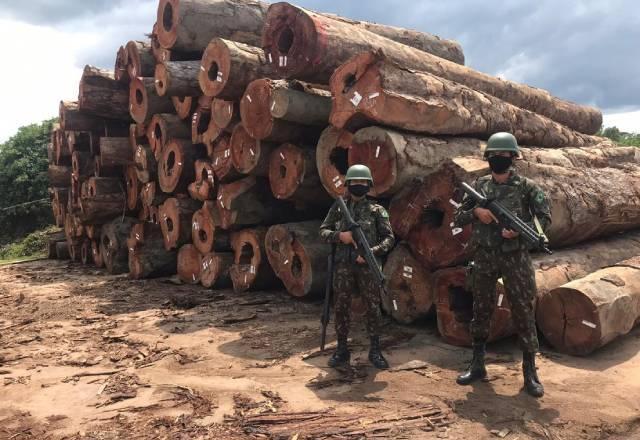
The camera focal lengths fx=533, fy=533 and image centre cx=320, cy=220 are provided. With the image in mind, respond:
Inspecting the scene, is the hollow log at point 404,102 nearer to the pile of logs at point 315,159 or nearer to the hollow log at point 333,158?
the pile of logs at point 315,159

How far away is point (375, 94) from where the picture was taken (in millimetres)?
5664

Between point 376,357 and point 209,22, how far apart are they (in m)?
6.30

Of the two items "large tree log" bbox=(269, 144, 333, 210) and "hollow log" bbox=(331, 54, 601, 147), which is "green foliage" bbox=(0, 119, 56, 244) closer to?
"large tree log" bbox=(269, 144, 333, 210)

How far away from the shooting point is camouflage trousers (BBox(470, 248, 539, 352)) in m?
4.30

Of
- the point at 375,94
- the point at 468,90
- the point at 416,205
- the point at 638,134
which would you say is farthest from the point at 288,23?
the point at 638,134

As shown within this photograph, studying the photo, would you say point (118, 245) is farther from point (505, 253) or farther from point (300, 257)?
point (505, 253)

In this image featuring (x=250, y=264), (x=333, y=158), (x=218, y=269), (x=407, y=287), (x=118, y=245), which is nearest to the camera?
(x=407, y=287)

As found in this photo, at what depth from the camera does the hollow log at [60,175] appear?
13.4 meters

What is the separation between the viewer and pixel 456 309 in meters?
5.32

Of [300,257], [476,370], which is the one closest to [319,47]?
[300,257]

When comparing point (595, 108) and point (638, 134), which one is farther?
point (638, 134)

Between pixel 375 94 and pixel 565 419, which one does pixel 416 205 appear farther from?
pixel 565 419

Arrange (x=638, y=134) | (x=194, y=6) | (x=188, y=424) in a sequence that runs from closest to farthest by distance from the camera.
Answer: (x=188, y=424) < (x=194, y=6) < (x=638, y=134)

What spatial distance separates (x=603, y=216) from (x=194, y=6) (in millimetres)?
6735
